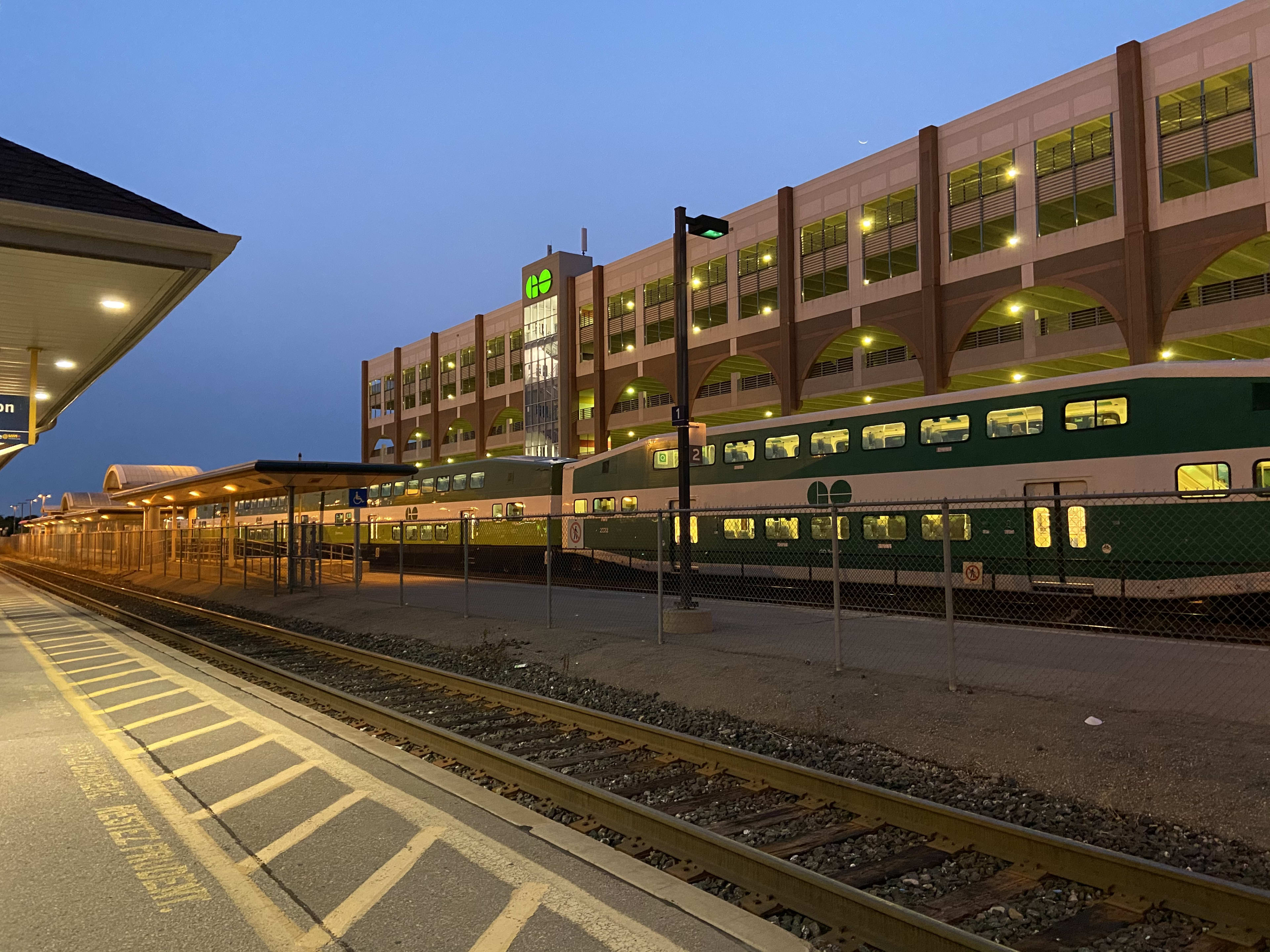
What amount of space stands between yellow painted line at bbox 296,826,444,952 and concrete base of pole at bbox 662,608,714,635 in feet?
25.6

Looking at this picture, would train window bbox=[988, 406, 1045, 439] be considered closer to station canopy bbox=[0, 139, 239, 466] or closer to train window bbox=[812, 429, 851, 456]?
train window bbox=[812, 429, 851, 456]

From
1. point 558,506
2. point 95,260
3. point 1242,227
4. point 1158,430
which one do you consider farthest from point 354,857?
point 1242,227

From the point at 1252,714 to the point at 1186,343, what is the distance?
31864 mm

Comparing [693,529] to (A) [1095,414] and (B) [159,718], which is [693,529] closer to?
(A) [1095,414]

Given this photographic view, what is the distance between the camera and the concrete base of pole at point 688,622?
13047mm

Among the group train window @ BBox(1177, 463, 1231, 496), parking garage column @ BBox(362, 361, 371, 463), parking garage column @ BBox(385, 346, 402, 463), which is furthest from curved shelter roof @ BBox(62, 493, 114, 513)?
train window @ BBox(1177, 463, 1231, 496)

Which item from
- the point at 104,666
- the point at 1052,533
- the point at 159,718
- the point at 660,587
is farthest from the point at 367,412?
the point at 159,718

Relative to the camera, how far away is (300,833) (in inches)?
216

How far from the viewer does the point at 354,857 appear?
507 cm

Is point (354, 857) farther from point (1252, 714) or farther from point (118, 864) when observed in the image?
point (1252, 714)

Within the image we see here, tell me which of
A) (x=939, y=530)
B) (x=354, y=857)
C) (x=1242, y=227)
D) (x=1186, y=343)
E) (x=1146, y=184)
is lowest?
(x=354, y=857)

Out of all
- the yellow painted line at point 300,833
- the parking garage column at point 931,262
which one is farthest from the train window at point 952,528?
the parking garage column at point 931,262

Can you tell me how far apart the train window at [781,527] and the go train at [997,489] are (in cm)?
5

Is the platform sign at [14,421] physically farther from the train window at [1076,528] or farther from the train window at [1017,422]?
the train window at [1076,528]
